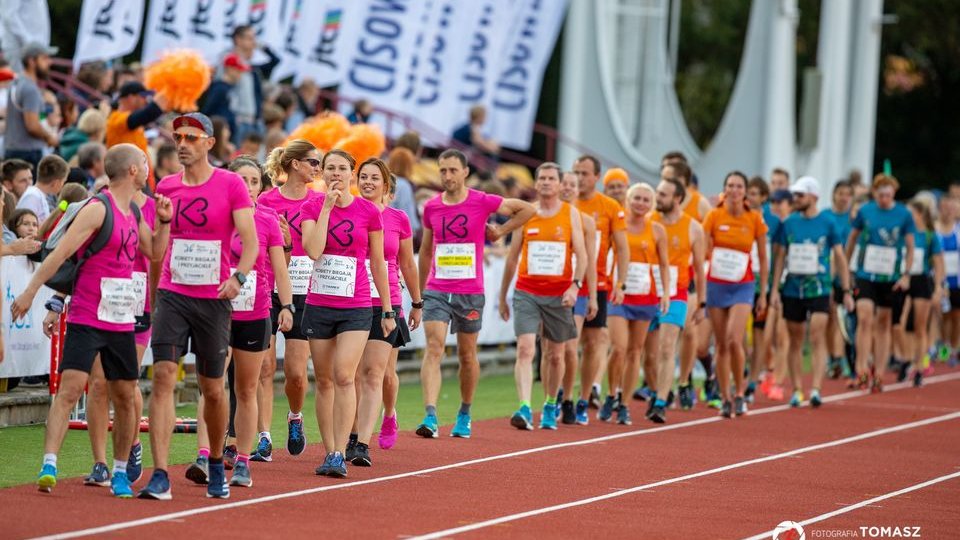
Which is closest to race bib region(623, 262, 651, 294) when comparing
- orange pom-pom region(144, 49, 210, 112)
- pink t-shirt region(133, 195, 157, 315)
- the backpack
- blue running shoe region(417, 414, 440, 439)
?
blue running shoe region(417, 414, 440, 439)

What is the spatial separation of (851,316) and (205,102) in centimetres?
884

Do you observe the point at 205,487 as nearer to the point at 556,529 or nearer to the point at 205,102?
the point at 556,529

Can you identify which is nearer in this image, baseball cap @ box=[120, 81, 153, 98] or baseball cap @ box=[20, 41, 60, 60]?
baseball cap @ box=[120, 81, 153, 98]

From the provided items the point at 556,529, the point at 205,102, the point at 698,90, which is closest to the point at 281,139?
the point at 205,102

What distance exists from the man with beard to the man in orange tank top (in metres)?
4.72

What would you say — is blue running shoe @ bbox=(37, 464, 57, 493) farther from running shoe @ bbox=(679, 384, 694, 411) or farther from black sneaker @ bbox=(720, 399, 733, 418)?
running shoe @ bbox=(679, 384, 694, 411)

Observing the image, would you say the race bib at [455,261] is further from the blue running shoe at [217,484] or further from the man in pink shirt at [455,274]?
the blue running shoe at [217,484]

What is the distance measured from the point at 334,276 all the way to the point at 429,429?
2.97 metres

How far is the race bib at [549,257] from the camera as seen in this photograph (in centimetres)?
1588

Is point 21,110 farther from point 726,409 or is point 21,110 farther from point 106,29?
point 726,409

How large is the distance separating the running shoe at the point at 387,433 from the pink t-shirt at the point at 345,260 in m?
1.89

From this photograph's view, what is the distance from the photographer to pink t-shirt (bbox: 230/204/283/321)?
11219 mm

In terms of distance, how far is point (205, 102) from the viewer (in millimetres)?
19703

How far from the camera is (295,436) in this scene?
1300cm
